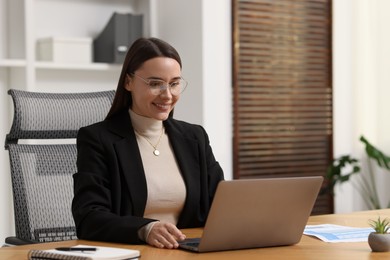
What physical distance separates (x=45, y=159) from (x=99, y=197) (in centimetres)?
64

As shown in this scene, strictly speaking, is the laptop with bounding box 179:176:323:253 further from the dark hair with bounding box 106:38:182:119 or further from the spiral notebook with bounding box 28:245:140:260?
the dark hair with bounding box 106:38:182:119

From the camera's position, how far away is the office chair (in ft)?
9.57

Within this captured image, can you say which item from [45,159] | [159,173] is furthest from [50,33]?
[159,173]

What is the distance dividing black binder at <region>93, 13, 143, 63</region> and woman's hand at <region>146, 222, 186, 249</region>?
2572mm

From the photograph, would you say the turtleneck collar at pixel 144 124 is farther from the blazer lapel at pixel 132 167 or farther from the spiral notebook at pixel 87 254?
the spiral notebook at pixel 87 254

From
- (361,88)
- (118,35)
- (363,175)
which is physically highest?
(118,35)

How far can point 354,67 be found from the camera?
5672 mm

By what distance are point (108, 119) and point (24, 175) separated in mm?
462

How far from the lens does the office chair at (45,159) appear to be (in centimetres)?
292

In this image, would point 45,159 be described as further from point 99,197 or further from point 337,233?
point 337,233

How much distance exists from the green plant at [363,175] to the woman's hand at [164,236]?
324 centimetres

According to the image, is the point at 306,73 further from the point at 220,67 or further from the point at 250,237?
the point at 250,237

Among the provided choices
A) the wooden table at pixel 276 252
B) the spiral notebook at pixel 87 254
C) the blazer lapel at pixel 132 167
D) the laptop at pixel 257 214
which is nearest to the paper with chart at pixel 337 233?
the wooden table at pixel 276 252

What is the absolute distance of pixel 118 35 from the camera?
15.3 feet
